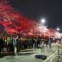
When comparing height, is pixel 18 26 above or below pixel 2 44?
above

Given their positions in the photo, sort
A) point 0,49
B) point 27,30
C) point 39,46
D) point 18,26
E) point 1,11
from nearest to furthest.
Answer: point 0,49 → point 1,11 → point 39,46 → point 18,26 → point 27,30

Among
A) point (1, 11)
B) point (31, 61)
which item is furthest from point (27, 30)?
point (31, 61)

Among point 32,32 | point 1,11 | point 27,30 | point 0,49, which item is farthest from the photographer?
point 32,32

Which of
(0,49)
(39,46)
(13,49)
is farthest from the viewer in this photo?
(39,46)

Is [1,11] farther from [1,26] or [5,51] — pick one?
[5,51]

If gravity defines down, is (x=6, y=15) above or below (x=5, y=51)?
above

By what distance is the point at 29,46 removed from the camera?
153 feet

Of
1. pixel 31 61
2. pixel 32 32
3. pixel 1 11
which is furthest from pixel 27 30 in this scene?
pixel 31 61

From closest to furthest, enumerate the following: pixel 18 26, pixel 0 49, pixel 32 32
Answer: pixel 0 49 < pixel 18 26 < pixel 32 32

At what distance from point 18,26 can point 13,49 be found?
24784 mm

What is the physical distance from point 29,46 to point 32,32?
22.3m

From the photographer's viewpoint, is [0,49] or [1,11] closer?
[0,49]

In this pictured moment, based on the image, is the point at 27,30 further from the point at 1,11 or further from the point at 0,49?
the point at 0,49

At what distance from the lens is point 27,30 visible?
63.6m
